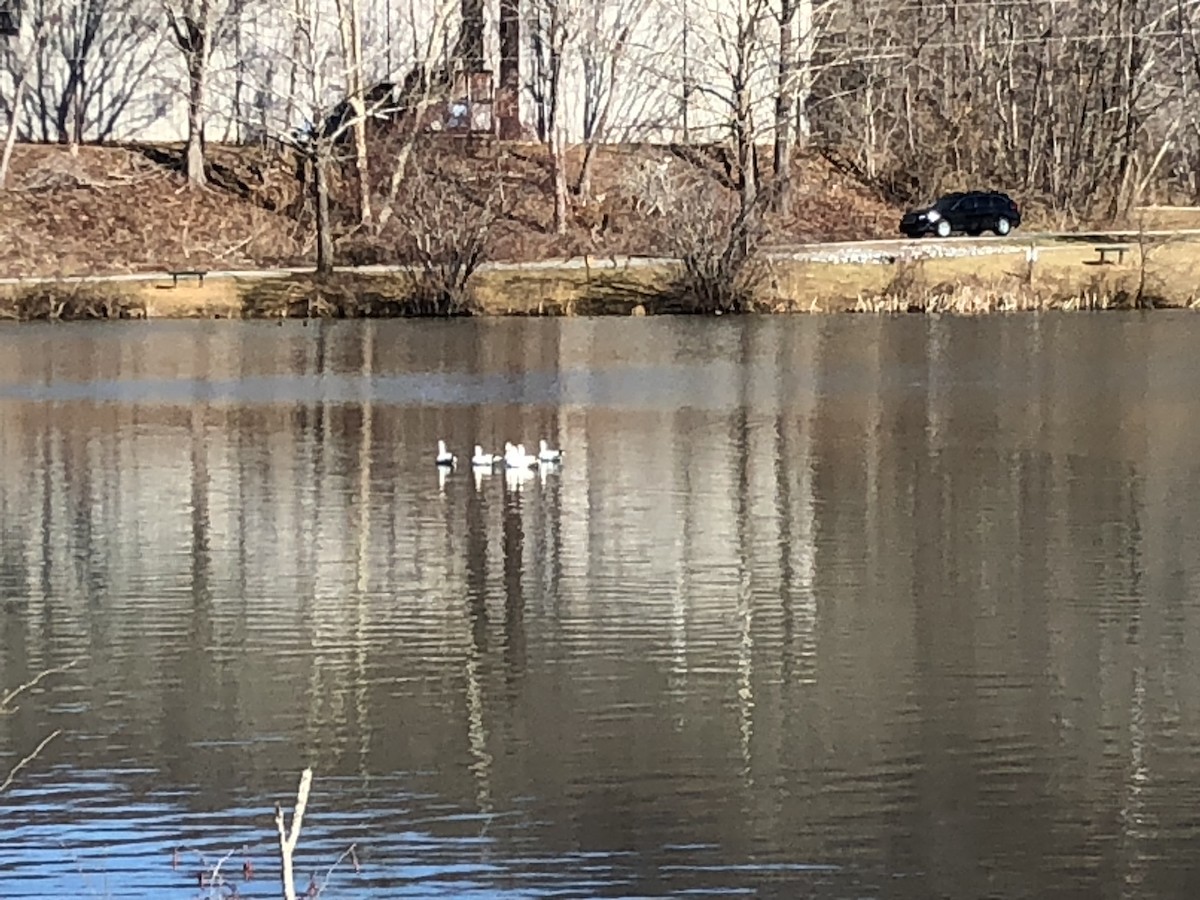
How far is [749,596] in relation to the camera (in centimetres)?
1577

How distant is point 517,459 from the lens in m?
22.5

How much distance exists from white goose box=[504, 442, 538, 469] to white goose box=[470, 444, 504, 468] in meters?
0.12

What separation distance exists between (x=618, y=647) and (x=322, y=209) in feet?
113

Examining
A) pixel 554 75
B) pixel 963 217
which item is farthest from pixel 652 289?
pixel 554 75

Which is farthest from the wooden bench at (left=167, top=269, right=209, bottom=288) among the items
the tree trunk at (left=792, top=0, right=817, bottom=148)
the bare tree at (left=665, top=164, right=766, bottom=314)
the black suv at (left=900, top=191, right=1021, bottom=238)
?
the black suv at (left=900, top=191, right=1021, bottom=238)

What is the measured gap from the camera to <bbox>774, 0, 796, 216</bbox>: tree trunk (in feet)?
177

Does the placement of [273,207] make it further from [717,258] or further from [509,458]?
[509,458]

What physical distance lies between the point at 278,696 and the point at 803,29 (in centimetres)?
4733

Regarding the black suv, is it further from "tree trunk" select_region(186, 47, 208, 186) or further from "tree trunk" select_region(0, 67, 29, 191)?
"tree trunk" select_region(0, 67, 29, 191)

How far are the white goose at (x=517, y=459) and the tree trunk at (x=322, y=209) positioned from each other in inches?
960

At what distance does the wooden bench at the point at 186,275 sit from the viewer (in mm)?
45938

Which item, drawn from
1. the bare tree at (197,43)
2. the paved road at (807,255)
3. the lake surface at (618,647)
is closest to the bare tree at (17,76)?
the bare tree at (197,43)

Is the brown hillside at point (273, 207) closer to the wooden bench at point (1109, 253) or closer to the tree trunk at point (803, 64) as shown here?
the tree trunk at point (803, 64)

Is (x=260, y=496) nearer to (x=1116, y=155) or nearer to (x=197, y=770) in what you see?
(x=197, y=770)
